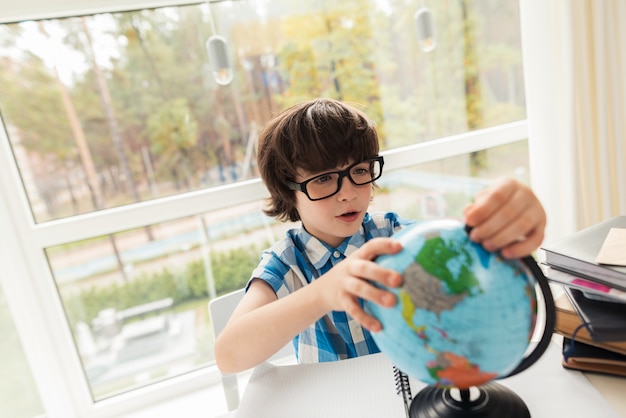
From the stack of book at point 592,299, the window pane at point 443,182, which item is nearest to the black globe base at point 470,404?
the stack of book at point 592,299

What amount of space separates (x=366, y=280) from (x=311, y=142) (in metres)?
0.46

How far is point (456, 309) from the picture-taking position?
0.49 meters

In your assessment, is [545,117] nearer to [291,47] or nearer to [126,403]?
[291,47]

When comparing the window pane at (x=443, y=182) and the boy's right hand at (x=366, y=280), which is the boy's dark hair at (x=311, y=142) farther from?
the window pane at (x=443, y=182)

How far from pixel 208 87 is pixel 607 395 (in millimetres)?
1499

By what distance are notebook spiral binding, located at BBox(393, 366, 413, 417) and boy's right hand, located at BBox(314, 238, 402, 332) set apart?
0.56ft

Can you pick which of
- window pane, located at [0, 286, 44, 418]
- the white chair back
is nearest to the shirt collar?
the white chair back

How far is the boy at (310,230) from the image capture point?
748 mm

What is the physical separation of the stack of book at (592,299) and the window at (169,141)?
1.07 m

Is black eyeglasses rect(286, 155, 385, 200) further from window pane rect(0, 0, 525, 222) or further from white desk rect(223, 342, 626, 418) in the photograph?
window pane rect(0, 0, 525, 222)

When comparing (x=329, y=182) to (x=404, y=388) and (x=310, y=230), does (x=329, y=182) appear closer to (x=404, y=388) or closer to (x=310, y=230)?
(x=310, y=230)

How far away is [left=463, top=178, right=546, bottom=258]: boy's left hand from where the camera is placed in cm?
51

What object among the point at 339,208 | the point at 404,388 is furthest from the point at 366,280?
the point at 339,208

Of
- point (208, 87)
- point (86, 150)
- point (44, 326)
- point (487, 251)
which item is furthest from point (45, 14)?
point (487, 251)
